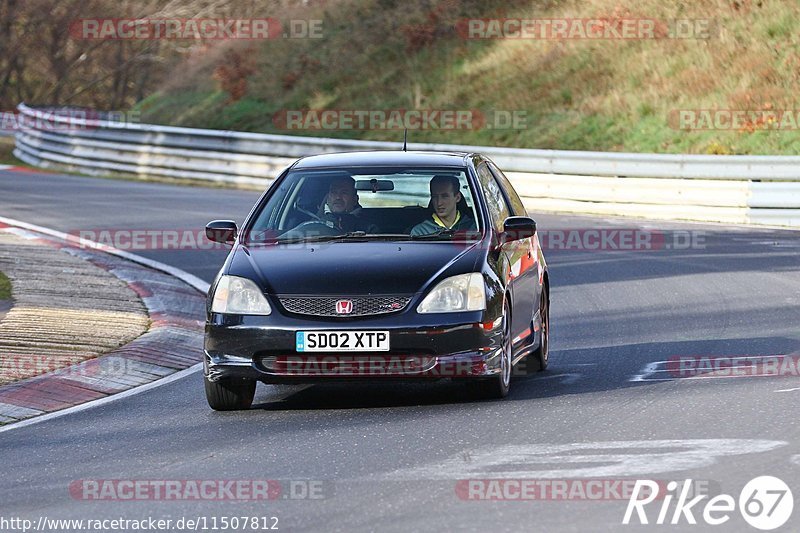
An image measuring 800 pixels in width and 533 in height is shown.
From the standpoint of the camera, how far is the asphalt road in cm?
655

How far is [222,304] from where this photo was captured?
9320mm

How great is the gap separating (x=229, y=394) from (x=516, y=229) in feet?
7.03

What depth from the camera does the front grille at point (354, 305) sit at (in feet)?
29.5

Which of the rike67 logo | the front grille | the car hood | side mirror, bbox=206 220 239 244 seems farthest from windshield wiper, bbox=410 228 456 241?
the rike67 logo

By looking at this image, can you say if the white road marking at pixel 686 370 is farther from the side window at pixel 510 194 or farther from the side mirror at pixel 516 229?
the side window at pixel 510 194

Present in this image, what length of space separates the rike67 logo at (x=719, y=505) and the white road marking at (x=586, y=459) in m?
0.42

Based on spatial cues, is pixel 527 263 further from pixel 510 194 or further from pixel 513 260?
pixel 510 194

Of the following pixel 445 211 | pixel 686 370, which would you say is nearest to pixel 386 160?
pixel 445 211

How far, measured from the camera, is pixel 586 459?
7.41 meters

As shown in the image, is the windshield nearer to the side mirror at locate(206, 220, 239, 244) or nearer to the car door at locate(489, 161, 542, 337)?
the side mirror at locate(206, 220, 239, 244)

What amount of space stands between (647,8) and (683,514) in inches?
1153

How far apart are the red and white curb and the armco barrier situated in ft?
30.6

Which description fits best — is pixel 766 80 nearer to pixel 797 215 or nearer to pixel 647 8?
pixel 647 8

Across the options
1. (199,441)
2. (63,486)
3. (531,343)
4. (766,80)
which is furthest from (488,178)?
(766,80)
